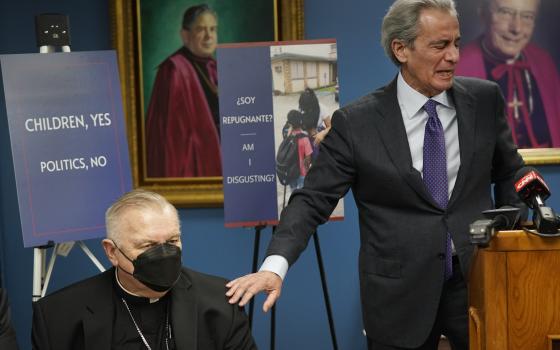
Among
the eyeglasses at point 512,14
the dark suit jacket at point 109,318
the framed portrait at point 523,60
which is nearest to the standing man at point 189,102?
the framed portrait at point 523,60

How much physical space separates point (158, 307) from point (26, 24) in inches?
119

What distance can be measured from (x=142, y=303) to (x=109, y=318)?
5.2 inches

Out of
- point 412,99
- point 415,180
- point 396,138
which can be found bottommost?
point 415,180

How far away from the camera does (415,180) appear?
264cm

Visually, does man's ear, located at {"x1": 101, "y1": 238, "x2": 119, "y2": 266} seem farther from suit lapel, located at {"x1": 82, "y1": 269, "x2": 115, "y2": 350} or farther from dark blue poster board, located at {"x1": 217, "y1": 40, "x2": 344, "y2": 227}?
dark blue poster board, located at {"x1": 217, "y1": 40, "x2": 344, "y2": 227}

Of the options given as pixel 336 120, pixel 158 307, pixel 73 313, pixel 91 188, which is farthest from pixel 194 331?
pixel 91 188

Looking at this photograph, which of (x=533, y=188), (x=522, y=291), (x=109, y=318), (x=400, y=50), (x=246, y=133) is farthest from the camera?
(x=246, y=133)

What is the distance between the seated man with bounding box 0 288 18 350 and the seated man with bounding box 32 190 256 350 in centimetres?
11

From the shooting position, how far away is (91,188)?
13.2 ft

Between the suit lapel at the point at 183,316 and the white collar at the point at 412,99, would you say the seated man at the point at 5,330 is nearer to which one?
the suit lapel at the point at 183,316

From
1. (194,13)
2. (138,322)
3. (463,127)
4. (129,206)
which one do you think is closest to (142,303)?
(138,322)

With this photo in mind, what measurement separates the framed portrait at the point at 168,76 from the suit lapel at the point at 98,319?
2.51 meters

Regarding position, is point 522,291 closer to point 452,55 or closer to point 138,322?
point 452,55

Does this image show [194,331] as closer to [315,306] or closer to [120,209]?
[120,209]
